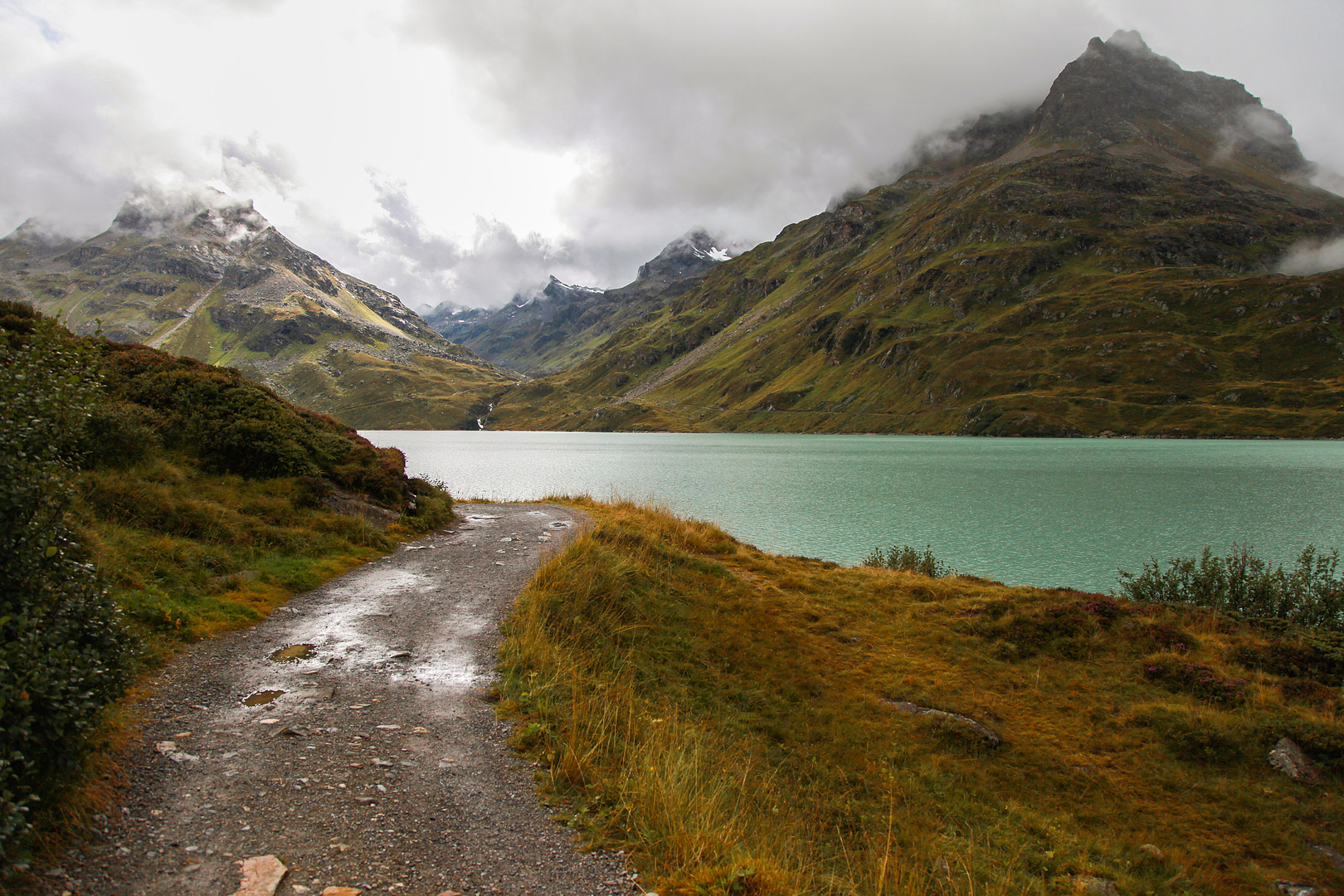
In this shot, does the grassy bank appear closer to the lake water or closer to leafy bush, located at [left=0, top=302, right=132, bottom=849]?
leafy bush, located at [left=0, top=302, right=132, bottom=849]

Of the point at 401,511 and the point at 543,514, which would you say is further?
the point at 543,514

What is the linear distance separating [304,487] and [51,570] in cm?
1418

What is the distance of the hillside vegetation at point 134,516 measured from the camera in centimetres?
555

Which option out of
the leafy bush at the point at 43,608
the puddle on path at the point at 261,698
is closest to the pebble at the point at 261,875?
the leafy bush at the point at 43,608

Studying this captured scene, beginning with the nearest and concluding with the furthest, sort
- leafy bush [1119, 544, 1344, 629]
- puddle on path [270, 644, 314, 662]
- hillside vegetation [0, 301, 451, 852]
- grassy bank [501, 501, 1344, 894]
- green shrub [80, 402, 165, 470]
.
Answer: hillside vegetation [0, 301, 451, 852]
grassy bank [501, 501, 1344, 894]
puddle on path [270, 644, 314, 662]
green shrub [80, 402, 165, 470]
leafy bush [1119, 544, 1344, 629]

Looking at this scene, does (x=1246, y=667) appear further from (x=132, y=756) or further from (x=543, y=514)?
(x=543, y=514)

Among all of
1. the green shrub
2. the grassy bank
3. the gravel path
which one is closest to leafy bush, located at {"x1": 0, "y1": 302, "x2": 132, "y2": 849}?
the gravel path

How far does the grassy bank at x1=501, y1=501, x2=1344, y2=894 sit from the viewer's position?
7.97 metres

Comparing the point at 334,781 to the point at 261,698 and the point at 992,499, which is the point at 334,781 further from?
the point at 992,499

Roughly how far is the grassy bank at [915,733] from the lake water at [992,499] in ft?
43.5

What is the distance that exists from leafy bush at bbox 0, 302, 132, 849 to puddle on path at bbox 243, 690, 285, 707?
244 cm

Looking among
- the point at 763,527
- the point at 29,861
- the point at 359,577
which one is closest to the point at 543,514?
the point at 359,577

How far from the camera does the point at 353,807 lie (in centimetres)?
674

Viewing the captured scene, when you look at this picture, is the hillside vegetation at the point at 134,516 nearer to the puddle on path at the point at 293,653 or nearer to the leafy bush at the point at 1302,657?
the puddle on path at the point at 293,653
